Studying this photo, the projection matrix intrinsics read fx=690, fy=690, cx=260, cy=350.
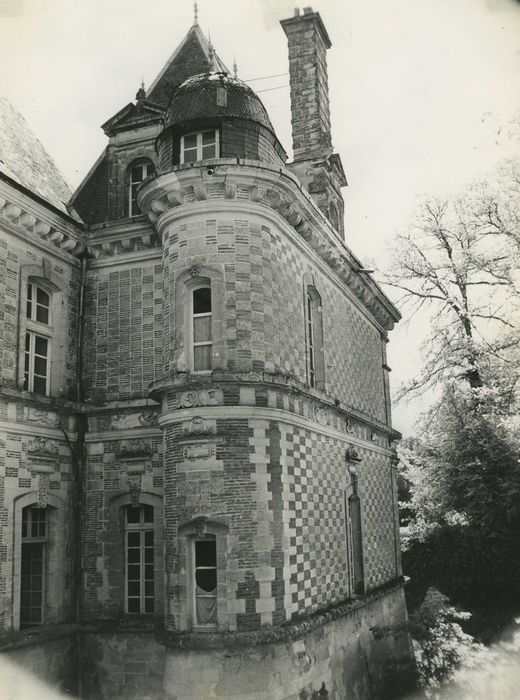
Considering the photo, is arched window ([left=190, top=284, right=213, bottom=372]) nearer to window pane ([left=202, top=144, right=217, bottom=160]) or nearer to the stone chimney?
window pane ([left=202, top=144, right=217, bottom=160])

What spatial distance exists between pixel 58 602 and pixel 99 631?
892 mm

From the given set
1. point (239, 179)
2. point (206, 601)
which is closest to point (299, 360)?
point (239, 179)

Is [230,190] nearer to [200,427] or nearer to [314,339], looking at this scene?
[200,427]

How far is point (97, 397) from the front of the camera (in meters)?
13.2

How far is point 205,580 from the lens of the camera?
1067 centimetres

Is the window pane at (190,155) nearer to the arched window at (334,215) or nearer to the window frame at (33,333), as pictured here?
the window frame at (33,333)

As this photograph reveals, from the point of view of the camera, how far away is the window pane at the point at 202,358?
11.4 m

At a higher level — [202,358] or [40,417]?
[202,358]

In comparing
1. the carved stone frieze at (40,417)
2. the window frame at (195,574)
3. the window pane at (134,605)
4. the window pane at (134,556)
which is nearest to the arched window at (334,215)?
the carved stone frieze at (40,417)

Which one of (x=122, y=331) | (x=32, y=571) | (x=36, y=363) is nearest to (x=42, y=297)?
(x=36, y=363)

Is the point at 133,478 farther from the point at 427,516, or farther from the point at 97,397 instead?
the point at 427,516

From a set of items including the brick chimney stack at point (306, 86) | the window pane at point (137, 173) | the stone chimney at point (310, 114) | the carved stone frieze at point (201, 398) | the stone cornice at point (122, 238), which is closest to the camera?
the carved stone frieze at point (201, 398)

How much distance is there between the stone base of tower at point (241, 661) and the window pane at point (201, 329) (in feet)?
15.2

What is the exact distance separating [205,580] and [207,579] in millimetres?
34
